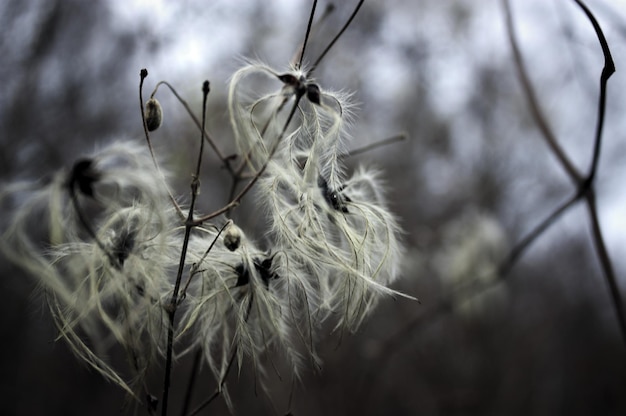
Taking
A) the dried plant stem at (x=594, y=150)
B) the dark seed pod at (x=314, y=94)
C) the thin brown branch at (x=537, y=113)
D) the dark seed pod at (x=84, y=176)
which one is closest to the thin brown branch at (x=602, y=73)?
the dried plant stem at (x=594, y=150)

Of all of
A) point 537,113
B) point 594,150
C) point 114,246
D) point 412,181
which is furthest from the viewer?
point 412,181

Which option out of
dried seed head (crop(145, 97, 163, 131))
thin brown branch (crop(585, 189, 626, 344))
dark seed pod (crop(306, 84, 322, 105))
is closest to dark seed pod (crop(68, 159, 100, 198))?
dried seed head (crop(145, 97, 163, 131))

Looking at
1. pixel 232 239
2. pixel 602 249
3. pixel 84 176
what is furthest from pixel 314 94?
pixel 602 249

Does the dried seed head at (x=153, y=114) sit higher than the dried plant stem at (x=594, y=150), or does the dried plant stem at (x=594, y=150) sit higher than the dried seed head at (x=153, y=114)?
the dried plant stem at (x=594, y=150)

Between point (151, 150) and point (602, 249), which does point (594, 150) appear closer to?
point (602, 249)

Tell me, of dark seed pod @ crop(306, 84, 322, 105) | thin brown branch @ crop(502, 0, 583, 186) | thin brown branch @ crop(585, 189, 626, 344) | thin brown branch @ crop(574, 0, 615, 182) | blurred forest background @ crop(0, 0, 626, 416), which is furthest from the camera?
blurred forest background @ crop(0, 0, 626, 416)

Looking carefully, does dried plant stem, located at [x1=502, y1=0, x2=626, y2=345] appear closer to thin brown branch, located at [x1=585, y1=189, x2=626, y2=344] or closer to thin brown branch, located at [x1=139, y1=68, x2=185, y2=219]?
thin brown branch, located at [x1=585, y1=189, x2=626, y2=344]

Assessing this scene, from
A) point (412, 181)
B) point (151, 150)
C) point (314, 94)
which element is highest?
point (412, 181)

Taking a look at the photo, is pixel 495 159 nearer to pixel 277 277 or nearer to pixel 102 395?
pixel 102 395

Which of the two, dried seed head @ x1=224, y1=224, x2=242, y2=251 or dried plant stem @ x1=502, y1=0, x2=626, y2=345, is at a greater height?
dried plant stem @ x1=502, y1=0, x2=626, y2=345

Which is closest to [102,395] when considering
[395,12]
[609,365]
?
[395,12]

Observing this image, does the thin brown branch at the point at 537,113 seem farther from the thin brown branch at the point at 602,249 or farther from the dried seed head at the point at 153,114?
the dried seed head at the point at 153,114
